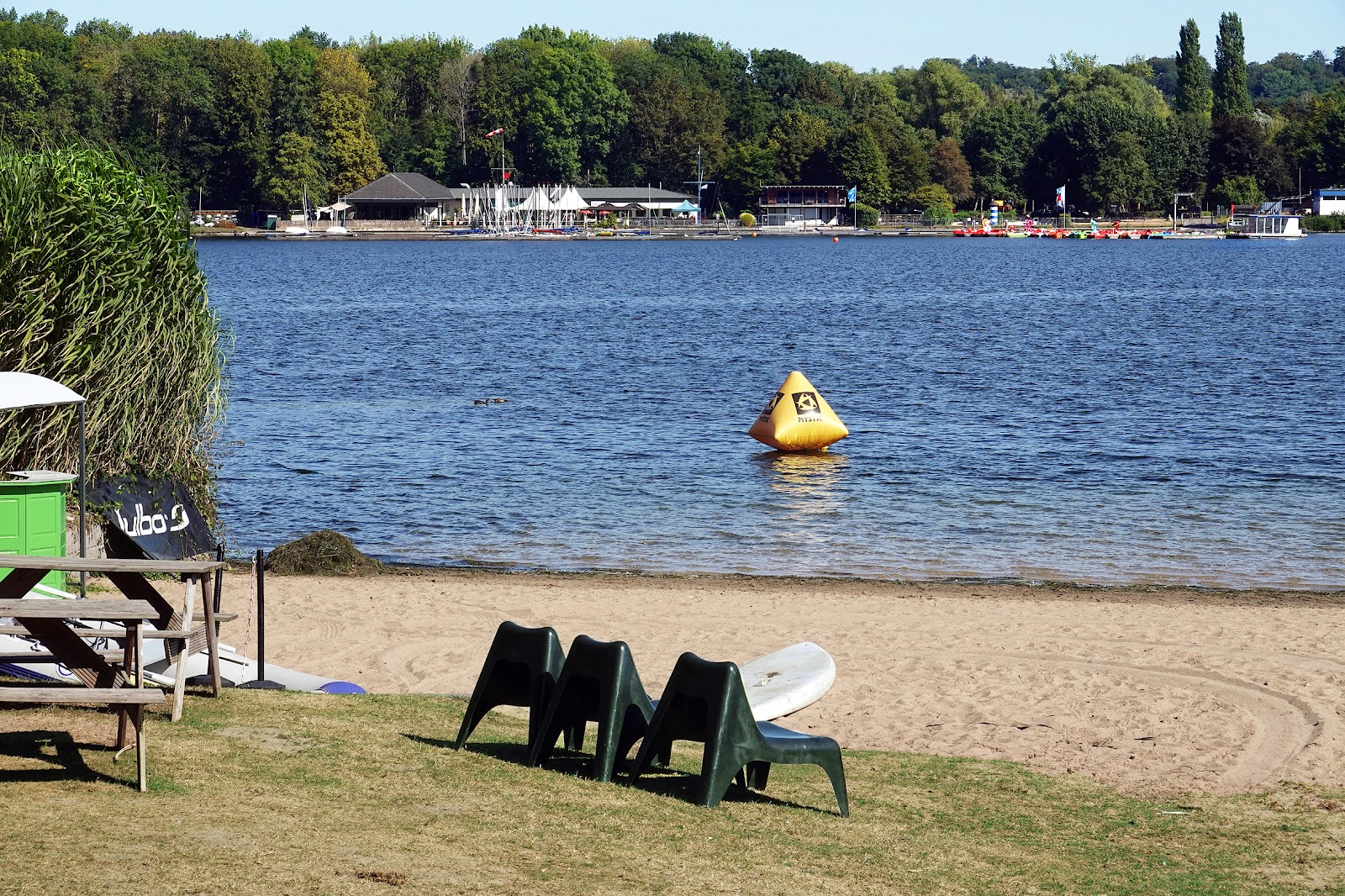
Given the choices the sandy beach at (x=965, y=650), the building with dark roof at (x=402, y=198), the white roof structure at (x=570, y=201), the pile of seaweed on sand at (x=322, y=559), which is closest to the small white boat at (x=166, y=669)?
the sandy beach at (x=965, y=650)

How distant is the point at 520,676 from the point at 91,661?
7.36 ft

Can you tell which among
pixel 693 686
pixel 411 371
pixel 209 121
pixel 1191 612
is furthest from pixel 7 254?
pixel 209 121

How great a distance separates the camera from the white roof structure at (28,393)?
34.8ft

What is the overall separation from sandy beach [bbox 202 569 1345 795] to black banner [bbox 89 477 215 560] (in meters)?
0.67

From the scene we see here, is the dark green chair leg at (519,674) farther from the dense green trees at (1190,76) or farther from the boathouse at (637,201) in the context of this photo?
the dense green trees at (1190,76)

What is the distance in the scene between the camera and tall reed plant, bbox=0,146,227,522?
14383 mm

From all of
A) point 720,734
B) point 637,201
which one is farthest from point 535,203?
point 720,734

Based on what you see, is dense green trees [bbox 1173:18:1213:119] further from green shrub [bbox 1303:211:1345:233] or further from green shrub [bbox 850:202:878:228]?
green shrub [bbox 850:202:878:228]

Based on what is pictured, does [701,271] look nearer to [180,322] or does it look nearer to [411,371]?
[411,371]

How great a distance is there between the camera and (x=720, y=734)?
24.0 ft

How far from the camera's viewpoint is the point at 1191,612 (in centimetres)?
1548

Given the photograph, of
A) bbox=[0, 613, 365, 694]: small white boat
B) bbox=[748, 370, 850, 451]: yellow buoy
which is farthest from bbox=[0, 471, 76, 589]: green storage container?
bbox=[748, 370, 850, 451]: yellow buoy

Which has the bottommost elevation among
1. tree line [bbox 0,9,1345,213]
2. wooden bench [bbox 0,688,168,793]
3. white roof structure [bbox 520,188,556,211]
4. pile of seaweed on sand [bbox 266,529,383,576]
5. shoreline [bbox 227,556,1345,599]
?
shoreline [bbox 227,556,1345,599]

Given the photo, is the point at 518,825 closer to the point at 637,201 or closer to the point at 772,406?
the point at 772,406
